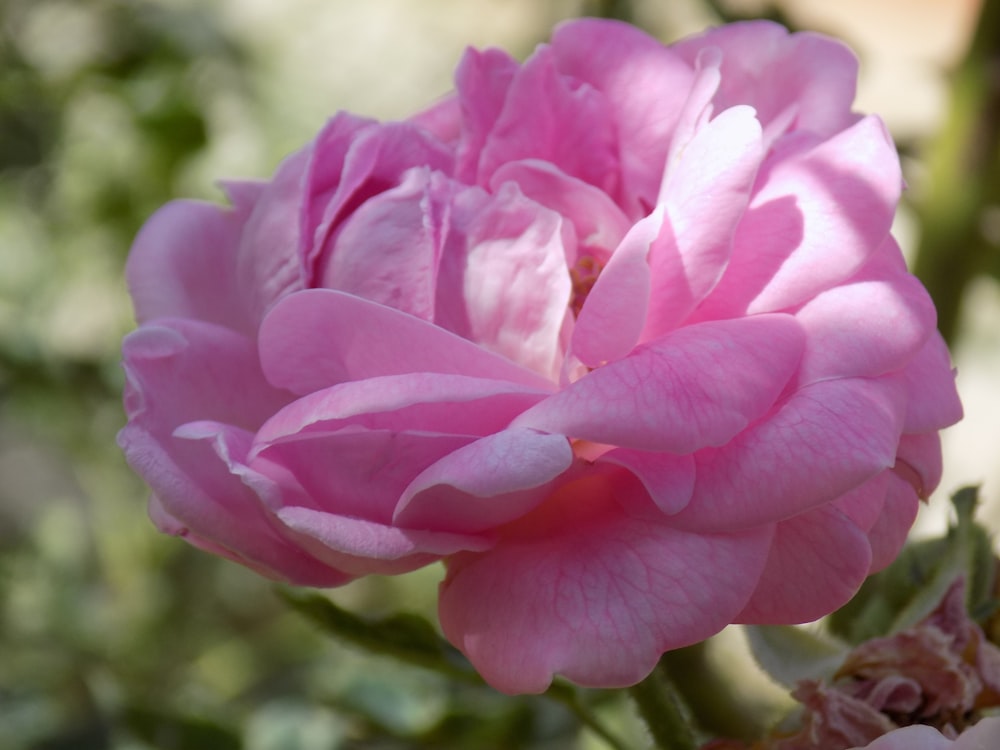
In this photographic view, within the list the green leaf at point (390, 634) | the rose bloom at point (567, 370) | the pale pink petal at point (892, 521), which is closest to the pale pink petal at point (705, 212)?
the rose bloom at point (567, 370)

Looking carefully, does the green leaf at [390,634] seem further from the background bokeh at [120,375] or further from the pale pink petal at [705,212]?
the pale pink petal at [705,212]

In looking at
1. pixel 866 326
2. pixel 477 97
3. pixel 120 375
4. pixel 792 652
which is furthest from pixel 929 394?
pixel 120 375

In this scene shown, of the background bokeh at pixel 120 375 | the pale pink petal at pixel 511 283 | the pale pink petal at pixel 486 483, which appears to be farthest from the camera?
the background bokeh at pixel 120 375

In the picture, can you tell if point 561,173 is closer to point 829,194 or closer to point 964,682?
point 829,194

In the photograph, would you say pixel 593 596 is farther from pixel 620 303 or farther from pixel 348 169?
pixel 348 169

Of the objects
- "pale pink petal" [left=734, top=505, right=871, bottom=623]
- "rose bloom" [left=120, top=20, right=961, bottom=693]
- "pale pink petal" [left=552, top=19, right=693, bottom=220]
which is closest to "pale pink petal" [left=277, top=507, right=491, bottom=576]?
"rose bloom" [left=120, top=20, right=961, bottom=693]

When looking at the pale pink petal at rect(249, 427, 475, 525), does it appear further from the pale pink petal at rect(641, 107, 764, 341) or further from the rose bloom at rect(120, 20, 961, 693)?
the pale pink petal at rect(641, 107, 764, 341)

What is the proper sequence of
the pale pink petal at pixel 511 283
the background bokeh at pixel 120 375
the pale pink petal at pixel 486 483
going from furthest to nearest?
1. the background bokeh at pixel 120 375
2. the pale pink petal at pixel 511 283
3. the pale pink petal at pixel 486 483
